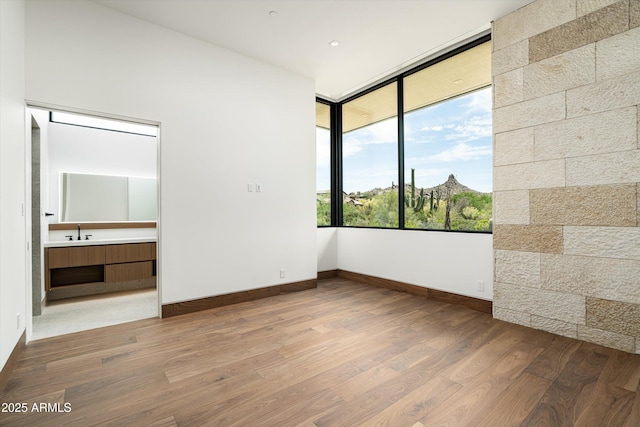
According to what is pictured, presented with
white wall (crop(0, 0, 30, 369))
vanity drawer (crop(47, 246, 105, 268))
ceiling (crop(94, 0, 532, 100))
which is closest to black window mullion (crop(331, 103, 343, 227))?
ceiling (crop(94, 0, 532, 100))

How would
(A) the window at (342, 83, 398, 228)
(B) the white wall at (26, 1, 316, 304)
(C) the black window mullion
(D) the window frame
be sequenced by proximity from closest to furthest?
1. (B) the white wall at (26, 1, 316, 304)
2. (D) the window frame
3. (A) the window at (342, 83, 398, 228)
4. (C) the black window mullion

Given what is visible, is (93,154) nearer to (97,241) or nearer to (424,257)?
(97,241)

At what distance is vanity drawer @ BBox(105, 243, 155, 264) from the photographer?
418cm

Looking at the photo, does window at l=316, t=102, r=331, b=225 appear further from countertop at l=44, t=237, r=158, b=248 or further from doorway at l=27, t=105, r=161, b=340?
countertop at l=44, t=237, r=158, b=248

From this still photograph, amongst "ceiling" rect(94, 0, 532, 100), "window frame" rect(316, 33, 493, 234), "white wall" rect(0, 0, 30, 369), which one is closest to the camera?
"white wall" rect(0, 0, 30, 369)

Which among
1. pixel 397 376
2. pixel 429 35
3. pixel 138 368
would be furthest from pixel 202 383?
pixel 429 35

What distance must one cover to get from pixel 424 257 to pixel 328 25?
3.00 metres

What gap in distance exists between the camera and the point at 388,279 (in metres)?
4.38

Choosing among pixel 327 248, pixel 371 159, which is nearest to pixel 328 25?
pixel 371 159

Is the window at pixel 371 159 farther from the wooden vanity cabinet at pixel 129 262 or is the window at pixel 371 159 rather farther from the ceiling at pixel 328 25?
the wooden vanity cabinet at pixel 129 262

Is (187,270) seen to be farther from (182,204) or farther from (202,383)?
(202,383)

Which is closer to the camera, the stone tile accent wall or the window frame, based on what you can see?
the stone tile accent wall

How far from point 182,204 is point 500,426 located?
325 centimetres

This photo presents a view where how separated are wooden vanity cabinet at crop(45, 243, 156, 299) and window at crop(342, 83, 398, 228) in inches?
129
